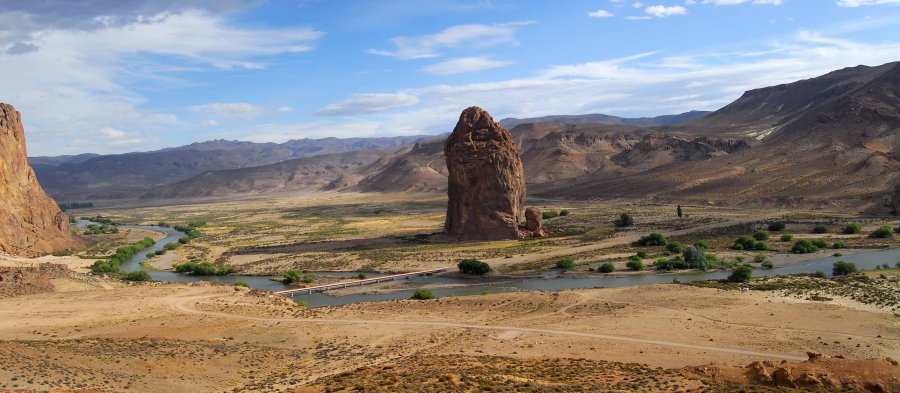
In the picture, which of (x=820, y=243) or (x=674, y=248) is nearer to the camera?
(x=820, y=243)

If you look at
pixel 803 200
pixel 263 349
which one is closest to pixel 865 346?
pixel 263 349

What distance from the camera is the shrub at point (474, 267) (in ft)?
165

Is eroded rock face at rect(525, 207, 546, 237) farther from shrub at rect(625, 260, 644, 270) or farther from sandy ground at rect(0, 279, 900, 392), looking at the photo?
sandy ground at rect(0, 279, 900, 392)

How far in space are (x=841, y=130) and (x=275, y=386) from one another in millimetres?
142819

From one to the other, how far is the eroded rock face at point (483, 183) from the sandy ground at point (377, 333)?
95.2 ft

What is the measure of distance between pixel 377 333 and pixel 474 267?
20.7 metres

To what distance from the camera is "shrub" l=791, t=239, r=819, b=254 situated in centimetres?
5294

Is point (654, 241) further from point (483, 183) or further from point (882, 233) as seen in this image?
point (882, 233)

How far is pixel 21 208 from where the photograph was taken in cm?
6712

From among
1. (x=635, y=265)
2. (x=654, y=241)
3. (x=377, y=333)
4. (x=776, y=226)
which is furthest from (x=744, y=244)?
(x=377, y=333)

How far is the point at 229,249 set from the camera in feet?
249

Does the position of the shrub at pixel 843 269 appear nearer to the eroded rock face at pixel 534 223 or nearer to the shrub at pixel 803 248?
the shrub at pixel 803 248

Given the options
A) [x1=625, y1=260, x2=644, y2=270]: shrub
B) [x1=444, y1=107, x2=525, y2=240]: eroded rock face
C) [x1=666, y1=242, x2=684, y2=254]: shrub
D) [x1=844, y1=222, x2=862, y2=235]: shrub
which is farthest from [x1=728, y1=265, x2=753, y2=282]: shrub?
[x1=844, y1=222, x2=862, y2=235]: shrub

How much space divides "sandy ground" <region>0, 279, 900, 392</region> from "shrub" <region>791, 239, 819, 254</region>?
2040 cm
